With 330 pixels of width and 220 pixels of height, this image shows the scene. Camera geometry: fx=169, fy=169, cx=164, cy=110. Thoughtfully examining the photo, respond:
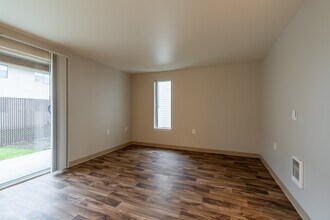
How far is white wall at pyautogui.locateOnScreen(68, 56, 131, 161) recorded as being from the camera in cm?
340

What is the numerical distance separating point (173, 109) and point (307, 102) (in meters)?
3.31

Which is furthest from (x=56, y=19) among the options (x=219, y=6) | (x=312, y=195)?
(x=312, y=195)

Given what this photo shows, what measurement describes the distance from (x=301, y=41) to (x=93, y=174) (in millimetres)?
3496

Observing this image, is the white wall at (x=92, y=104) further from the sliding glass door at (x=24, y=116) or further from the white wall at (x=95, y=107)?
the sliding glass door at (x=24, y=116)

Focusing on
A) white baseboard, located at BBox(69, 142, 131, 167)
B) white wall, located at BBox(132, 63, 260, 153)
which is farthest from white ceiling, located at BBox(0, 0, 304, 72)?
white baseboard, located at BBox(69, 142, 131, 167)

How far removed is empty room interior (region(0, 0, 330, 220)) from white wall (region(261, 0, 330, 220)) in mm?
16

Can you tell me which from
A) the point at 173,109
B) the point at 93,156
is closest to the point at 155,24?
the point at 173,109

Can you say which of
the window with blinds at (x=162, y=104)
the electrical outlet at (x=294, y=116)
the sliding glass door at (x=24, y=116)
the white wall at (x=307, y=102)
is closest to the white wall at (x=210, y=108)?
the window with blinds at (x=162, y=104)

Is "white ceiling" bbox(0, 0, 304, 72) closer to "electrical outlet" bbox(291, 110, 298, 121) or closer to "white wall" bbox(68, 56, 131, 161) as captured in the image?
"white wall" bbox(68, 56, 131, 161)

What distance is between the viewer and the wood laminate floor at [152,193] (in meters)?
1.86

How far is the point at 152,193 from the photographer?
2297 millimetres

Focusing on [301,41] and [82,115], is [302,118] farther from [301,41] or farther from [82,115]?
[82,115]

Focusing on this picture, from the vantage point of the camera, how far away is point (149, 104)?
5105 millimetres

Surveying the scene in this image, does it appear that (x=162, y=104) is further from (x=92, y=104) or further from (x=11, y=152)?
(x=11, y=152)
